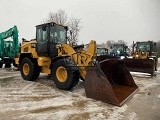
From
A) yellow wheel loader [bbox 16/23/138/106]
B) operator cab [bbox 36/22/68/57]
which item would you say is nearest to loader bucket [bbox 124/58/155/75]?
yellow wheel loader [bbox 16/23/138/106]

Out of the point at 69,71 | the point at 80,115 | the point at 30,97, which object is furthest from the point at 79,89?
the point at 80,115

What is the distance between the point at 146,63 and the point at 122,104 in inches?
220

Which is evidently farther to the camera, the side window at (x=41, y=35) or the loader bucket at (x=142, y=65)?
the loader bucket at (x=142, y=65)

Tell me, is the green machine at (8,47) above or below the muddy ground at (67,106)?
above

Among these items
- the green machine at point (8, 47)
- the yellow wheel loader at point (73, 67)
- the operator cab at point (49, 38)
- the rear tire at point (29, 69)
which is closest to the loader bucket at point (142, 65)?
the yellow wheel loader at point (73, 67)

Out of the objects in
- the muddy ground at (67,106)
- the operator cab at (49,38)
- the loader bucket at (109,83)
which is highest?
the operator cab at (49,38)

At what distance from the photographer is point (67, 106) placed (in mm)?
4691

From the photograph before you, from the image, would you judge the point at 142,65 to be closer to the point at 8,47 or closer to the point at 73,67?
the point at 73,67

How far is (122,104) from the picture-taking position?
481 centimetres

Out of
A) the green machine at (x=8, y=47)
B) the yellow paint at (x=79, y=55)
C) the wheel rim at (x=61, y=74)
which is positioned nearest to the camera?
the yellow paint at (x=79, y=55)

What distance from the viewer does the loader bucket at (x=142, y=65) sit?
976 centimetres

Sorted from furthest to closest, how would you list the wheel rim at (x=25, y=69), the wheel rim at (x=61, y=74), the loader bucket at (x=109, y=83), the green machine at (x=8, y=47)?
the green machine at (x=8, y=47)
the wheel rim at (x=25, y=69)
the wheel rim at (x=61, y=74)
the loader bucket at (x=109, y=83)

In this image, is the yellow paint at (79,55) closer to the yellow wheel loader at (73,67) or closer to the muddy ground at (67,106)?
the yellow wheel loader at (73,67)

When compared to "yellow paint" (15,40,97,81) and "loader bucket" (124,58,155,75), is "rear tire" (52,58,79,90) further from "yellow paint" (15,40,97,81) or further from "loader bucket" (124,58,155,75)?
"loader bucket" (124,58,155,75)
